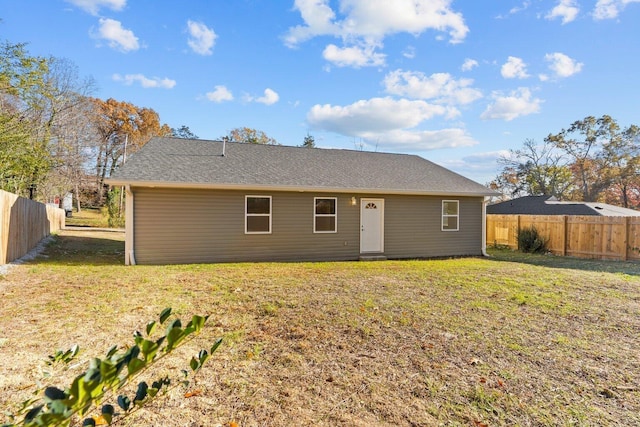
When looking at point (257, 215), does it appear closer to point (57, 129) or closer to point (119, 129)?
point (57, 129)

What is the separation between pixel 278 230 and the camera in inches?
446

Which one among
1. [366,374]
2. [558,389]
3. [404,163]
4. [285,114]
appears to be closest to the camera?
[558,389]

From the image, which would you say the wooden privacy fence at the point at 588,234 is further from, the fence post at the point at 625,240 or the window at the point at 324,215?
the window at the point at 324,215

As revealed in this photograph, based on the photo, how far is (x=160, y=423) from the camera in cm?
259

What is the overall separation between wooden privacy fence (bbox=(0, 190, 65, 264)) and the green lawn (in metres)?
1.01

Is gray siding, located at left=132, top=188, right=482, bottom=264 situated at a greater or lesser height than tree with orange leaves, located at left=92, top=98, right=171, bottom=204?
lesser

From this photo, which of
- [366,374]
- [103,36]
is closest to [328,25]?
[103,36]

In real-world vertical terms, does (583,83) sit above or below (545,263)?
above

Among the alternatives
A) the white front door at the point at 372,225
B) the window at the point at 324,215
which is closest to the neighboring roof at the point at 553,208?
the white front door at the point at 372,225

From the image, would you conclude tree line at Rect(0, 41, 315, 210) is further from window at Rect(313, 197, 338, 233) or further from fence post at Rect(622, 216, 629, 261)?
fence post at Rect(622, 216, 629, 261)

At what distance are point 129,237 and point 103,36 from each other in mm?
9444

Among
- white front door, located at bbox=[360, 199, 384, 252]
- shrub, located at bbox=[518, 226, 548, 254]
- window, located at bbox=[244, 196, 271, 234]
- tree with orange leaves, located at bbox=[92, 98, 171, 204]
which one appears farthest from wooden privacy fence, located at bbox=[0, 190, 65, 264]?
tree with orange leaves, located at bbox=[92, 98, 171, 204]

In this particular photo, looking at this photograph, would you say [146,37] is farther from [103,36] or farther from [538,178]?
[538,178]

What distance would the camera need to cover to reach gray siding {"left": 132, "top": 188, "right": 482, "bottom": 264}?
10180 mm
